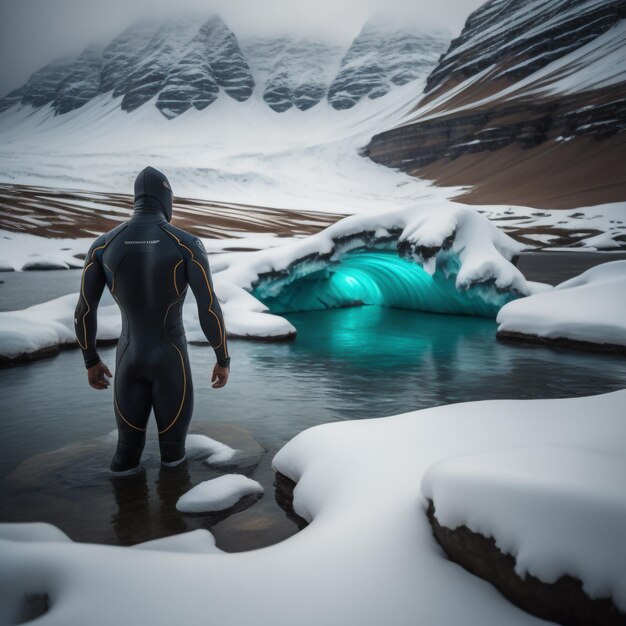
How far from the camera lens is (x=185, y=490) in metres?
4.93

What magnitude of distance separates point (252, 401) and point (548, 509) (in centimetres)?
684

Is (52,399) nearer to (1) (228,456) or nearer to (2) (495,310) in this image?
(1) (228,456)

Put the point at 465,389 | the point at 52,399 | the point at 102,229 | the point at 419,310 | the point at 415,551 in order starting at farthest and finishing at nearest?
the point at 102,229 → the point at 419,310 → the point at 465,389 → the point at 52,399 → the point at 415,551

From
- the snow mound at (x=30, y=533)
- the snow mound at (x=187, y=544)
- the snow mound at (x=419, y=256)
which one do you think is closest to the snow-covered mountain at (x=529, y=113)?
the snow mound at (x=419, y=256)

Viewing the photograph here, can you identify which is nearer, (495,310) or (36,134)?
(495,310)

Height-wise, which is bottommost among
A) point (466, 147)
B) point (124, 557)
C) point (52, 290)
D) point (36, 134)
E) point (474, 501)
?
point (52, 290)

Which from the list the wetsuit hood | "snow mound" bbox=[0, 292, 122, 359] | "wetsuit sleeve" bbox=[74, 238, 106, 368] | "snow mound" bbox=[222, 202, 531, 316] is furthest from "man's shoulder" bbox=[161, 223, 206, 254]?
"snow mound" bbox=[222, 202, 531, 316]

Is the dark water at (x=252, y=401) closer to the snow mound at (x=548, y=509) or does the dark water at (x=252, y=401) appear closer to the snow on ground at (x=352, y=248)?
the snow on ground at (x=352, y=248)

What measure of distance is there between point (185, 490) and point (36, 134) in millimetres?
211370

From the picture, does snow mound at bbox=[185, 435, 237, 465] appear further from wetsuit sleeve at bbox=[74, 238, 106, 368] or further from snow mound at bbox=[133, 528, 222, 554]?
snow mound at bbox=[133, 528, 222, 554]

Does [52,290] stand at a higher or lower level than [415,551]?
lower

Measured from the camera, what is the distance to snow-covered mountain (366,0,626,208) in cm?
8550

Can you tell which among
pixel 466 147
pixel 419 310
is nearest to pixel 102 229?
pixel 419 310

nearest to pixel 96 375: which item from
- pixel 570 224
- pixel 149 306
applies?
pixel 149 306
